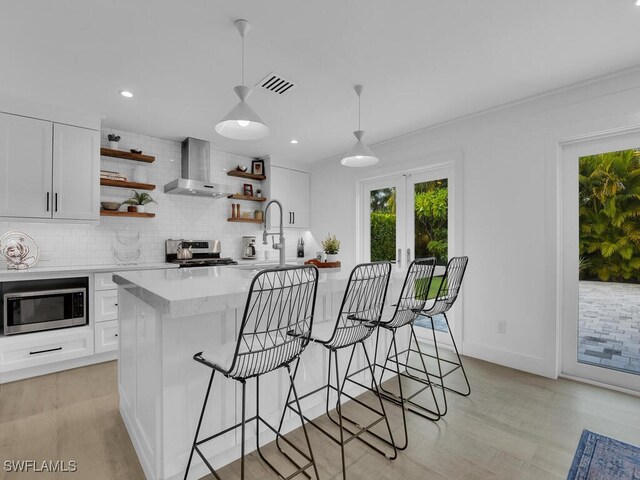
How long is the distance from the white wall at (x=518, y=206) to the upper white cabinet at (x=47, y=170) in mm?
3895

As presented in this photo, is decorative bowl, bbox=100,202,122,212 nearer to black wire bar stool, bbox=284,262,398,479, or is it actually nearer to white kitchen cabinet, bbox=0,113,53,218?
white kitchen cabinet, bbox=0,113,53,218

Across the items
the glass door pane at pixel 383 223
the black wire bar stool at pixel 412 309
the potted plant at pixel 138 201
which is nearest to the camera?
the black wire bar stool at pixel 412 309

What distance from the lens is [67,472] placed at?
1771 millimetres

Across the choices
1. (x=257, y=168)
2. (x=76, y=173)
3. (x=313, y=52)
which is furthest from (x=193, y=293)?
(x=257, y=168)

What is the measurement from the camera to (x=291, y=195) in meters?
5.44

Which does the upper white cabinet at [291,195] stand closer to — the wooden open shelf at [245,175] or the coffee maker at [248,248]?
the wooden open shelf at [245,175]

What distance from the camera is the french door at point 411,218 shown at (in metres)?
3.86

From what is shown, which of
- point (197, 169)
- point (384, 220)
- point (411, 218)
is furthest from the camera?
point (384, 220)

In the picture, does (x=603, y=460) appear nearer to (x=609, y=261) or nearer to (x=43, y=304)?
(x=609, y=261)

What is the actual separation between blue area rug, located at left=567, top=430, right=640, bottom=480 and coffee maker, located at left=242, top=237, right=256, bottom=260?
13.9 ft

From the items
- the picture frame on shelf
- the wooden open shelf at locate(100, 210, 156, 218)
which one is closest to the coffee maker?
the picture frame on shelf

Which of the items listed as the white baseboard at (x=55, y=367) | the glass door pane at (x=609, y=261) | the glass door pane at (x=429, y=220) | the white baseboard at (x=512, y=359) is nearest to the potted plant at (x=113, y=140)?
the white baseboard at (x=55, y=367)

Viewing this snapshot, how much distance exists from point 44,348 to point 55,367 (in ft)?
0.79

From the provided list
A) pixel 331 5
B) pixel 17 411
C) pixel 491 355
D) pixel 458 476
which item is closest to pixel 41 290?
pixel 17 411
